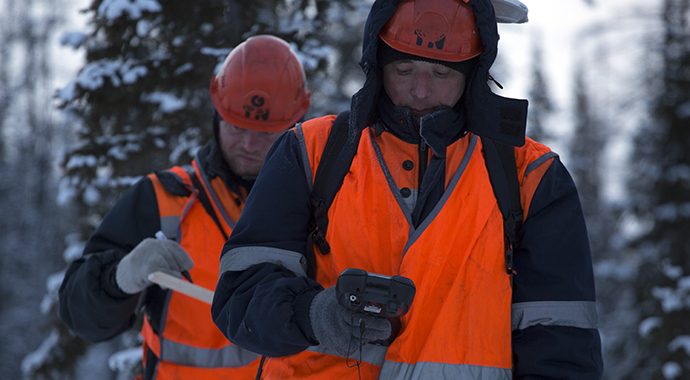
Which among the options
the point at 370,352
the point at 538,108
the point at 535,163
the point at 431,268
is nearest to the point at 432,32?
the point at 535,163

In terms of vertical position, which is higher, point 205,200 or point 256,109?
point 256,109

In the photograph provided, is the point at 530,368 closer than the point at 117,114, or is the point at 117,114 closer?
the point at 530,368

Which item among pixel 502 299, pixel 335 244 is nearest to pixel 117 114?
pixel 335 244

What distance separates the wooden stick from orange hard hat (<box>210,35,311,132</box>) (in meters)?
1.10

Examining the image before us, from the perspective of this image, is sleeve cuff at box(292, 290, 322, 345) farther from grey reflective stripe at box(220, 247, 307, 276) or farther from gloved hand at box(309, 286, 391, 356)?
grey reflective stripe at box(220, 247, 307, 276)

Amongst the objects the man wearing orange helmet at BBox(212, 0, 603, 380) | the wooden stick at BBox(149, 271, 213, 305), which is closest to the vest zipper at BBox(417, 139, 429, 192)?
the man wearing orange helmet at BBox(212, 0, 603, 380)

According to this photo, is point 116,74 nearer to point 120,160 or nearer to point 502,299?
point 120,160

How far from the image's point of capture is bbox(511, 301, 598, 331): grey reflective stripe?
1.97m

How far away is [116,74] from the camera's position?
5402 millimetres

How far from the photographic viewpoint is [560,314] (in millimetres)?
1967

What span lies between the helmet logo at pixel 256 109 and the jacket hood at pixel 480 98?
5.30ft

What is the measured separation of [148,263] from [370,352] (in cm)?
150

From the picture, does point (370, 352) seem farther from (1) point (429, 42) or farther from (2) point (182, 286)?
(2) point (182, 286)

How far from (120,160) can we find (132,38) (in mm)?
1173
